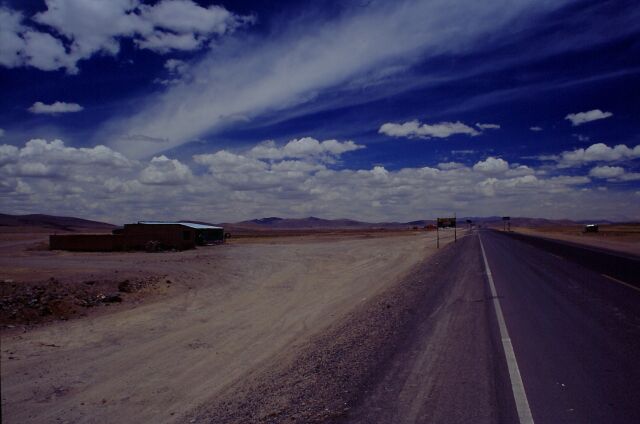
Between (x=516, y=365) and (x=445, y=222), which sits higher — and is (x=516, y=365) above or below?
below

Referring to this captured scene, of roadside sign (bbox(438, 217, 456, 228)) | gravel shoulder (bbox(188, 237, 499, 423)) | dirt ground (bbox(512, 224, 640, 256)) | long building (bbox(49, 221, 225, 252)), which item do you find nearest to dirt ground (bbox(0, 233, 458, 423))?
gravel shoulder (bbox(188, 237, 499, 423))

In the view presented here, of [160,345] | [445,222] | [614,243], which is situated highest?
[445,222]

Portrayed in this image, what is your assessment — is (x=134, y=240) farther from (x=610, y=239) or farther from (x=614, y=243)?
(x=610, y=239)

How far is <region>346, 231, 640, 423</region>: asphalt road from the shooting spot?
5590mm

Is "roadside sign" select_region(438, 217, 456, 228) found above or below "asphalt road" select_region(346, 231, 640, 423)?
above

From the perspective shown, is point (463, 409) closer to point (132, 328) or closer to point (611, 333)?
point (611, 333)

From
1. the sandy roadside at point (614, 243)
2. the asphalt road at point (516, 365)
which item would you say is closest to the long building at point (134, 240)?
the asphalt road at point (516, 365)

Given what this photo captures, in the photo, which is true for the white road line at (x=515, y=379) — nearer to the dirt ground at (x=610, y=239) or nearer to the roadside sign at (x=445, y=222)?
the dirt ground at (x=610, y=239)

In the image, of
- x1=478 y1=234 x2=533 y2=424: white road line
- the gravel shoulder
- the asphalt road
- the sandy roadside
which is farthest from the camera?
the sandy roadside

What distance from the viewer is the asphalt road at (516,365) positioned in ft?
18.3

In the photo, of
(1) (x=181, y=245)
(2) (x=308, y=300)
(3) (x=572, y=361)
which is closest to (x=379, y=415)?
(3) (x=572, y=361)

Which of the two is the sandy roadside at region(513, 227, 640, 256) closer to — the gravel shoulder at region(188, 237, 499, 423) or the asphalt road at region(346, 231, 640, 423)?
the asphalt road at region(346, 231, 640, 423)

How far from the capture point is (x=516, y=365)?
287 inches

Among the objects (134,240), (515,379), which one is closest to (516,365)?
(515,379)
